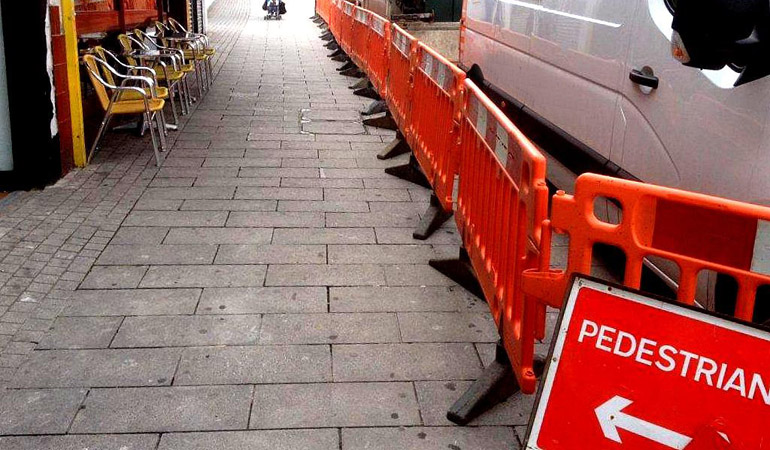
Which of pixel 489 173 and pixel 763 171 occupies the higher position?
pixel 763 171

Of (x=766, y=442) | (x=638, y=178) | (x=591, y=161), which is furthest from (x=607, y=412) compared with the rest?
(x=591, y=161)

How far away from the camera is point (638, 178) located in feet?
12.9

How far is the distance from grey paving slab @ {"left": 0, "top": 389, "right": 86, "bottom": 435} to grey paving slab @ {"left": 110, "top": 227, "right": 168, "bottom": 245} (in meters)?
1.96

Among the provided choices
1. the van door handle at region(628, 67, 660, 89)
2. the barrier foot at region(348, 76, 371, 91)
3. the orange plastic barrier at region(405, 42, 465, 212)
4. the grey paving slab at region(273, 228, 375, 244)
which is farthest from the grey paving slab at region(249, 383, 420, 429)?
the barrier foot at region(348, 76, 371, 91)

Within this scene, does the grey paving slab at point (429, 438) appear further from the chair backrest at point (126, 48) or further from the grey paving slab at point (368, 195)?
the chair backrest at point (126, 48)

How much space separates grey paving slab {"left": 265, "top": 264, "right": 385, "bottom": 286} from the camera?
457cm

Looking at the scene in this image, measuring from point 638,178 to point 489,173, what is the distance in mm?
881

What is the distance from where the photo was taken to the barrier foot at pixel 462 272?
4.48 meters

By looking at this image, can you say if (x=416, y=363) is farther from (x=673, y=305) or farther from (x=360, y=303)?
(x=673, y=305)

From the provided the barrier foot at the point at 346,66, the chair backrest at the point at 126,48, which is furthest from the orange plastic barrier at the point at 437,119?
the barrier foot at the point at 346,66

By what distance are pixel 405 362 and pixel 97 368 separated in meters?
1.42

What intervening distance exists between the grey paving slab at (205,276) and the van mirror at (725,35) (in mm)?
2786

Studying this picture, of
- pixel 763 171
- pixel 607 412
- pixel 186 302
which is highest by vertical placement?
pixel 763 171

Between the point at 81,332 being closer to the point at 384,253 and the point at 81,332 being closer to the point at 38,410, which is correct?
the point at 38,410
